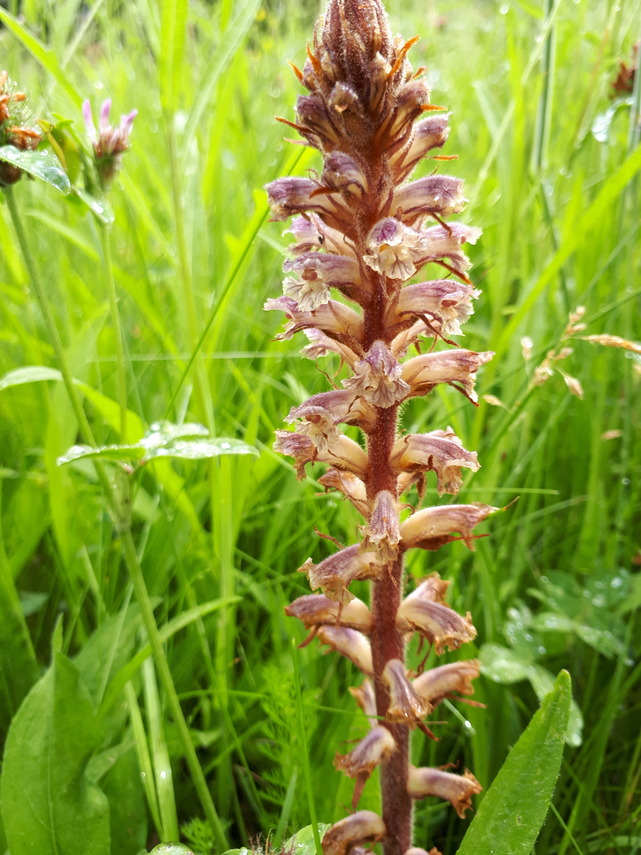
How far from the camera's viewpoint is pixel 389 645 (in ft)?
3.85

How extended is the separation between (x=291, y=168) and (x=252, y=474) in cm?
89

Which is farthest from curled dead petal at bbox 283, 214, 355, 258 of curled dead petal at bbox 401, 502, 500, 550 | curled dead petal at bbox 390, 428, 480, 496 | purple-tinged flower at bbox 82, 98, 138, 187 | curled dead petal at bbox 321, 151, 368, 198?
purple-tinged flower at bbox 82, 98, 138, 187

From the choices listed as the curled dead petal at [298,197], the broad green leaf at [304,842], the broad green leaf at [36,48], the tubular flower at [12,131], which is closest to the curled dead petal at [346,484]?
the curled dead petal at [298,197]

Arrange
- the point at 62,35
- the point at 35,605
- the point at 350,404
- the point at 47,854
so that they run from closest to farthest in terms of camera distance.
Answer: the point at 350,404, the point at 47,854, the point at 35,605, the point at 62,35

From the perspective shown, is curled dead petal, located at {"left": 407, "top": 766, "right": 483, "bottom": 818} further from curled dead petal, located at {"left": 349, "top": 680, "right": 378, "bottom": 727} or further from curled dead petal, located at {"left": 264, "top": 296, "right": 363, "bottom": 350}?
curled dead petal, located at {"left": 264, "top": 296, "right": 363, "bottom": 350}

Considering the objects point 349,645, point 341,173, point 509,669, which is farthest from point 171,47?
point 509,669

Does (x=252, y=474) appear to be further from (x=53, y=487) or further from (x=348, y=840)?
(x=348, y=840)

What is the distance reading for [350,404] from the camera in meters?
1.10

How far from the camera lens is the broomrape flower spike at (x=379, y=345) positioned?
1035mm

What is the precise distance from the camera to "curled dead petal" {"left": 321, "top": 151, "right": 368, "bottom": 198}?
3.35 feet

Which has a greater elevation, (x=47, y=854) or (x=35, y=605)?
(x=35, y=605)

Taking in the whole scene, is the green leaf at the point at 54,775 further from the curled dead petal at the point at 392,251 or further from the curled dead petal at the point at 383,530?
the curled dead petal at the point at 392,251

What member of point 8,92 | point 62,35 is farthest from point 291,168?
point 62,35

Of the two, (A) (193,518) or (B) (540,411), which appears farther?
(B) (540,411)
